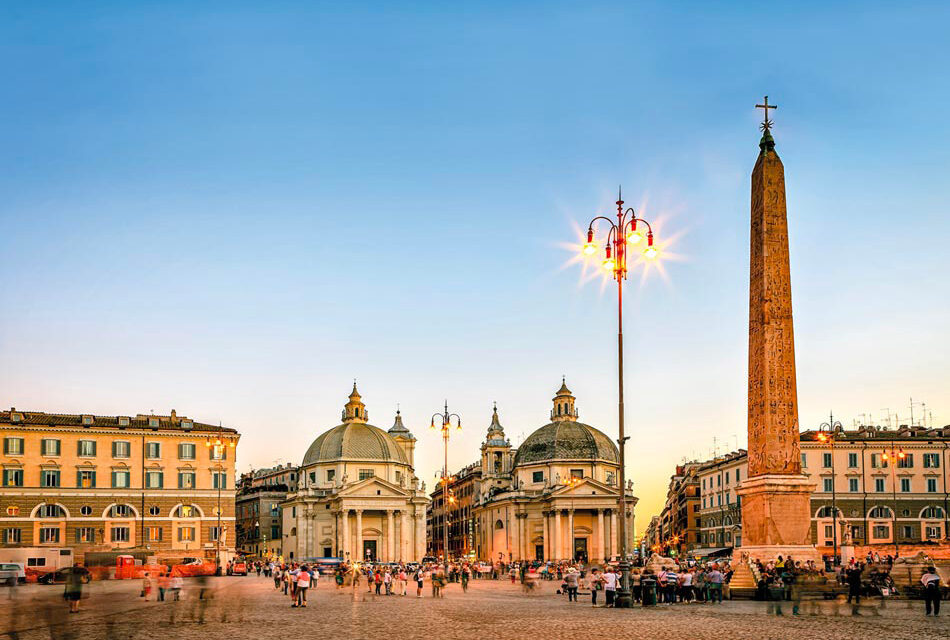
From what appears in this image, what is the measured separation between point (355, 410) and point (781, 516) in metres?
78.5

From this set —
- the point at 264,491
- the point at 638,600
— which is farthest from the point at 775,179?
the point at 264,491

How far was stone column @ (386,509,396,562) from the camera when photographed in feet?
323

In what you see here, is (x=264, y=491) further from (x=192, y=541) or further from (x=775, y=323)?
(x=775, y=323)

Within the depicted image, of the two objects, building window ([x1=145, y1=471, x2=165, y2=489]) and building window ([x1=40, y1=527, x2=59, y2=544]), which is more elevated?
building window ([x1=145, y1=471, x2=165, y2=489])

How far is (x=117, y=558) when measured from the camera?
6156 centimetres

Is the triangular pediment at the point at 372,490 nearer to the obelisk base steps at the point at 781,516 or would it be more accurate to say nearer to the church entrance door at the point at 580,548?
the church entrance door at the point at 580,548

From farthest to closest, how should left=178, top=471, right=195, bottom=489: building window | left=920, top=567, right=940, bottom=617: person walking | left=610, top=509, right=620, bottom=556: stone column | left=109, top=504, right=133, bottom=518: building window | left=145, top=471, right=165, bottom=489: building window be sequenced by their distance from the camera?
left=610, top=509, right=620, bottom=556: stone column, left=178, top=471, right=195, bottom=489: building window, left=145, top=471, right=165, bottom=489: building window, left=109, top=504, right=133, bottom=518: building window, left=920, top=567, right=940, bottom=617: person walking

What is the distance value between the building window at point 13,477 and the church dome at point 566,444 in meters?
51.2

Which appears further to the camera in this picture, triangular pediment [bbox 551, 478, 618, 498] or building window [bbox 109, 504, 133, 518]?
triangular pediment [bbox 551, 478, 618, 498]

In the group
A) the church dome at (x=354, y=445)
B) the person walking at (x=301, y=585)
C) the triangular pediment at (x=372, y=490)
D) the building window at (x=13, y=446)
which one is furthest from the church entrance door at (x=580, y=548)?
the person walking at (x=301, y=585)

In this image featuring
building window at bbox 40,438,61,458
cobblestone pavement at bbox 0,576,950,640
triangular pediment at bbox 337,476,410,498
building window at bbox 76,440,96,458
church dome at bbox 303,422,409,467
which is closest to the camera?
cobblestone pavement at bbox 0,576,950,640

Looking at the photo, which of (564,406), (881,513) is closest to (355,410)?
(564,406)

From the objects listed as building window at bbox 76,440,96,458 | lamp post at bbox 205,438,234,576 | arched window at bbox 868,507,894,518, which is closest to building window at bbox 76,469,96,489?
building window at bbox 76,440,96,458

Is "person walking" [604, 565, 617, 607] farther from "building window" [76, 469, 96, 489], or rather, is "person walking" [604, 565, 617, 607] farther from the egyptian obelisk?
"building window" [76, 469, 96, 489]
